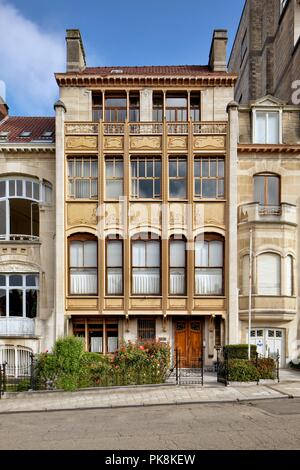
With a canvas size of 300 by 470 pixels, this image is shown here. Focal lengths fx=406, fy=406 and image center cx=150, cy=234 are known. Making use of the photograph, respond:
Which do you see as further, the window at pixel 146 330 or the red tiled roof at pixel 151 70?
the red tiled roof at pixel 151 70

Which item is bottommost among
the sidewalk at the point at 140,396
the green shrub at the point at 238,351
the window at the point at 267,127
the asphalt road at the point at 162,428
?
the sidewalk at the point at 140,396

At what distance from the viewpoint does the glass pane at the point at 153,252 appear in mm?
22297

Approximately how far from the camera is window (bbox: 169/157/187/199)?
886 inches

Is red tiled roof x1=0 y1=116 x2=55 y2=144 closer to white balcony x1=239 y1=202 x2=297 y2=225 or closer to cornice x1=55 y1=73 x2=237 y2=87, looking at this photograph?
cornice x1=55 y1=73 x2=237 y2=87

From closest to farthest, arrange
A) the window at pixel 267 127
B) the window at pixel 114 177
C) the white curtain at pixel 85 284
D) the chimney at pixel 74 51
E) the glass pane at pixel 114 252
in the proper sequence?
the white curtain at pixel 85 284, the glass pane at pixel 114 252, the window at pixel 114 177, the window at pixel 267 127, the chimney at pixel 74 51

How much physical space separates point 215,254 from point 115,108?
10290 mm

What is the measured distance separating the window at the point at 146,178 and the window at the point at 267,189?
5653 mm

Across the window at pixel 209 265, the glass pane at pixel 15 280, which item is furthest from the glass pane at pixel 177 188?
the glass pane at pixel 15 280

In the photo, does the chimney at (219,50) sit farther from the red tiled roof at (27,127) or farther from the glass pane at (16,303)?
the glass pane at (16,303)

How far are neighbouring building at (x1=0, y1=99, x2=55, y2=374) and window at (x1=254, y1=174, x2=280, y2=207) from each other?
11.7m

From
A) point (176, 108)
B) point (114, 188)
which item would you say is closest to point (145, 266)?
point (114, 188)

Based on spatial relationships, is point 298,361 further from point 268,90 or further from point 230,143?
point 268,90

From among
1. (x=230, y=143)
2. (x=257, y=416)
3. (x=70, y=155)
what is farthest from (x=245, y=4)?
(x=257, y=416)
